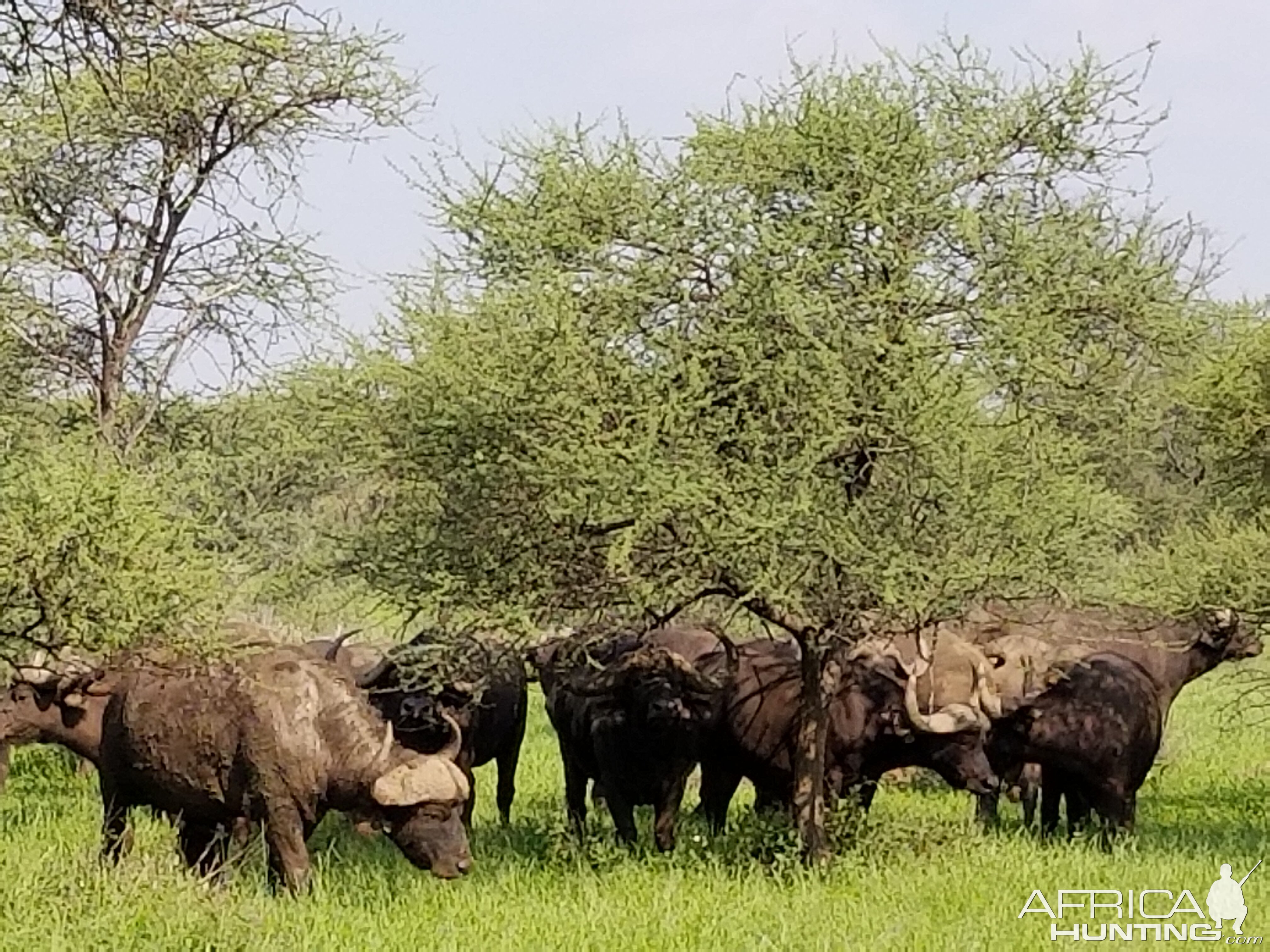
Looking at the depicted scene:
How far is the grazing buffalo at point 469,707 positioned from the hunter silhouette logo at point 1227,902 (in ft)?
16.6

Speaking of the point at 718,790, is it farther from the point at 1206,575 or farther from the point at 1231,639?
the point at 1231,639

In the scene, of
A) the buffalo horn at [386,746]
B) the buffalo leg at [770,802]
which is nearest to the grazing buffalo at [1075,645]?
the buffalo leg at [770,802]

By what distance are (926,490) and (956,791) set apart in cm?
640

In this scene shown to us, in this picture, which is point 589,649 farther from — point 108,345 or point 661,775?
point 108,345

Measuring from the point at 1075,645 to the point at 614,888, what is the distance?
5.64 meters

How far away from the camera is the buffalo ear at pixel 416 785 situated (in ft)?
37.6

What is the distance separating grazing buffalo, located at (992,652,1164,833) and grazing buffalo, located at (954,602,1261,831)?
4.0 inches

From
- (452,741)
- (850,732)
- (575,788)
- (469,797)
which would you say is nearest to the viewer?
(469,797)

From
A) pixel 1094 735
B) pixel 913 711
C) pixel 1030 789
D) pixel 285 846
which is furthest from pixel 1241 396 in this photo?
pixel 285 846

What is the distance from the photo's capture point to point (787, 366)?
35.6 feet

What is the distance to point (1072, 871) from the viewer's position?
37.5 ft

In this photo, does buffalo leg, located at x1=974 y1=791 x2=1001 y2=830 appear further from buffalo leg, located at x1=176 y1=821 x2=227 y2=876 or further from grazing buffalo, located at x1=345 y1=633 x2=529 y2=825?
buffalo leg, located at x1=176 y1=821 x2=227 y2=876
